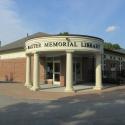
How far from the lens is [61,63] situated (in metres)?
27.2

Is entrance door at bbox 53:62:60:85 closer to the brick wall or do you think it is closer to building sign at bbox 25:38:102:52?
the brick wall

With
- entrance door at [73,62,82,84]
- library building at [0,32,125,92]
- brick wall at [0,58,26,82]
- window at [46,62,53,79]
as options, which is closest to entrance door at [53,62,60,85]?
library building at [0,32,125,92]

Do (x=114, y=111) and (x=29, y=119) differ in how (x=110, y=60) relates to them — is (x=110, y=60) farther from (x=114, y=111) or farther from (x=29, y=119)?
(x=29, y=119)

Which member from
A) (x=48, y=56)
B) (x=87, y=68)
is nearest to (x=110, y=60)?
(x=87, y=68)

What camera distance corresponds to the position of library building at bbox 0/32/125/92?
855 inches

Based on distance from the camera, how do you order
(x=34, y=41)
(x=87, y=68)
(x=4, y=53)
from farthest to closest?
(x=4, y=53) < (x=87, y=68) < (x=34, y=41)

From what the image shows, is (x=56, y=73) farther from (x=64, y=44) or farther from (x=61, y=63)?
(x=64, y=44)

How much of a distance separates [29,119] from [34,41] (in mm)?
13542

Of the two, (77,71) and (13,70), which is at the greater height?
(13,70)

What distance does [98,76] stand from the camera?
917 inches

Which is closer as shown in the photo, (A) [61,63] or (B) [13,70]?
(A) [61,63]

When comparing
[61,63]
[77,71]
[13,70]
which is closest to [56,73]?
[61,63]

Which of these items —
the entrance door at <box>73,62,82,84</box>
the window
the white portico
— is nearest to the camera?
the white portico

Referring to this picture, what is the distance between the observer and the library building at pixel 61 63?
21719 millimetres
